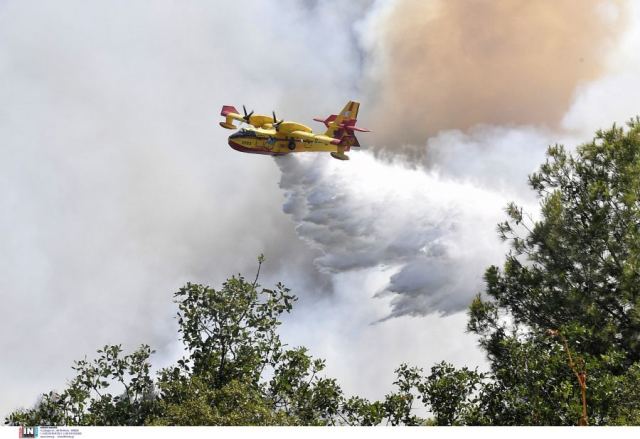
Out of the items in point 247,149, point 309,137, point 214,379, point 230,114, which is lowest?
point 214,379

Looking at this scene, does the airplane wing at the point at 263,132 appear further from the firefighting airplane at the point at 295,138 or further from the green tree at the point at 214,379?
the green tree at the point at 214,379

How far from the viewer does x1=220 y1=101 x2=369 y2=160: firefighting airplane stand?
254ft

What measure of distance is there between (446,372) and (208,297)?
8086 millimetres

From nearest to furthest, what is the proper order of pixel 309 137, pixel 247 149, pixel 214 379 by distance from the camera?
pixel 214 379, pixel 309 137, pixel 247 149

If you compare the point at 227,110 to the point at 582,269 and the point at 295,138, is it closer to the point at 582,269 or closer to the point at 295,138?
the point at 295,138

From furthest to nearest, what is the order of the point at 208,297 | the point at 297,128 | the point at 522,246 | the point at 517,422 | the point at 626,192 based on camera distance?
the point at 297,128
the point at 522,246
the point at 626,192
the point at 208,297
the point at 517,422

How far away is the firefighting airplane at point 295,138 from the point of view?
254 ft

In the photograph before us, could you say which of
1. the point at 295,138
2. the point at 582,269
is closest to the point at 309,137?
the point at 295,138

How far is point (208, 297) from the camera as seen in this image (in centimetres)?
3256

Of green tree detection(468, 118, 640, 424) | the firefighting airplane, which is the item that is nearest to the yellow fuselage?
the firefighting airplane

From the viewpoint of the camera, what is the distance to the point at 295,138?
255 ft

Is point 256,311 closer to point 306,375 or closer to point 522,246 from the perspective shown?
point 306,375

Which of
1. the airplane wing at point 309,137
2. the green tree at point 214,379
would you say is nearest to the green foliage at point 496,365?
the green tree at point 214,379

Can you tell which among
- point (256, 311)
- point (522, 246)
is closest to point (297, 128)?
point (522, 246)
